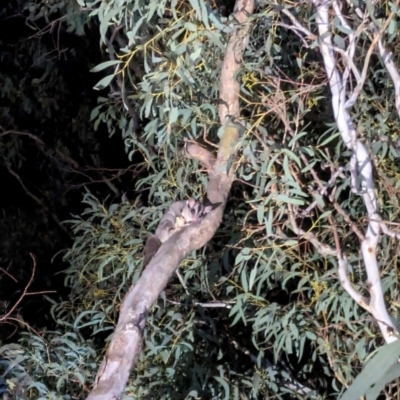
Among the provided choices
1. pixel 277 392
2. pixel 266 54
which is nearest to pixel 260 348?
A: pixel 277 392

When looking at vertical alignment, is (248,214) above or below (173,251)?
below

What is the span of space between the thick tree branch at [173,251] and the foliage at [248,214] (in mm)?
48

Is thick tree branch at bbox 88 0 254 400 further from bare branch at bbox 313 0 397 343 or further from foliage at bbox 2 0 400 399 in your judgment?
bare branch at bbox 313 0 397 343

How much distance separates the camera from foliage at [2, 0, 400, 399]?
192 centimetres

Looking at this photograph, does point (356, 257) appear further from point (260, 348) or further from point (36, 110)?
point (36, 110)

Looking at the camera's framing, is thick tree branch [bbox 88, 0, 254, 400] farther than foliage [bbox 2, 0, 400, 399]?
No

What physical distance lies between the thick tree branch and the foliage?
0.05 m

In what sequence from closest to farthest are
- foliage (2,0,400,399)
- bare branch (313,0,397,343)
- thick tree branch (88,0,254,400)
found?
thick tree branch (88,0,254,400), bare branch (313,0,397,343), foliage (2,0,400,399)

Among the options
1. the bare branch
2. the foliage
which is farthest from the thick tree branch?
the bare branch

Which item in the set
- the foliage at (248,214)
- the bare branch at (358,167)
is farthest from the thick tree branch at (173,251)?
the bare branch at (358,167)

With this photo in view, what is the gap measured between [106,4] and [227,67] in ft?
1.18

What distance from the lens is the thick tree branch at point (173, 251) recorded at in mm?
1497

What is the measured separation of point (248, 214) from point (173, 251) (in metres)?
0.54

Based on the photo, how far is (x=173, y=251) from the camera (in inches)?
67.1
